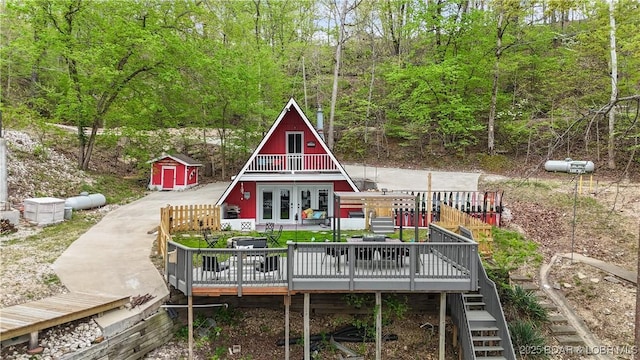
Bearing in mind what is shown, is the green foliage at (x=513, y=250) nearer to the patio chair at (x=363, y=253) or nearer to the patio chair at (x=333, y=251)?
the patio chair at (x=363, y=253)

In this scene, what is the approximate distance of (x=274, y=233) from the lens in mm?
15023

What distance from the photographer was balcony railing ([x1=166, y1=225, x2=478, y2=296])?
8.97m

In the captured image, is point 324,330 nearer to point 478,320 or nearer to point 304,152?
point 478,320

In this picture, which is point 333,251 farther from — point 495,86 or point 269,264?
point 495,86

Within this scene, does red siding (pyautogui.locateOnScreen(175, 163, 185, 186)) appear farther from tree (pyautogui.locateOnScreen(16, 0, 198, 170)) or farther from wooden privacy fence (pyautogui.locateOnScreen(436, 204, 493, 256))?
wooden privacy fence (pyautogui.locateOnScreen(436, 204, 493, 256))

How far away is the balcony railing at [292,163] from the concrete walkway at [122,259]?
522cm

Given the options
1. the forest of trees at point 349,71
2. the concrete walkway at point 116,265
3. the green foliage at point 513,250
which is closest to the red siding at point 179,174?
the forest of trees at point 349,71

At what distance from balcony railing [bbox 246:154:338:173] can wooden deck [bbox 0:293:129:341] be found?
855cm

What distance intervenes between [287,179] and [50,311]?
9896 mm

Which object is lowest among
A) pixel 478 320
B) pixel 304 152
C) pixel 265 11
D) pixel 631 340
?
pixel 631 340

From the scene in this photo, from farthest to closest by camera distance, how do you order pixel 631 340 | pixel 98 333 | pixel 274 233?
1. pixel 274 233
2. pixel 631 340
3. pixel 98 333

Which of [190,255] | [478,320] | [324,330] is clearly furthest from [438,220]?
[190,255]

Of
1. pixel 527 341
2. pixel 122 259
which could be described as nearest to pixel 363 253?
pixel 527 341

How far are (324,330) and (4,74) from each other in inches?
1295
